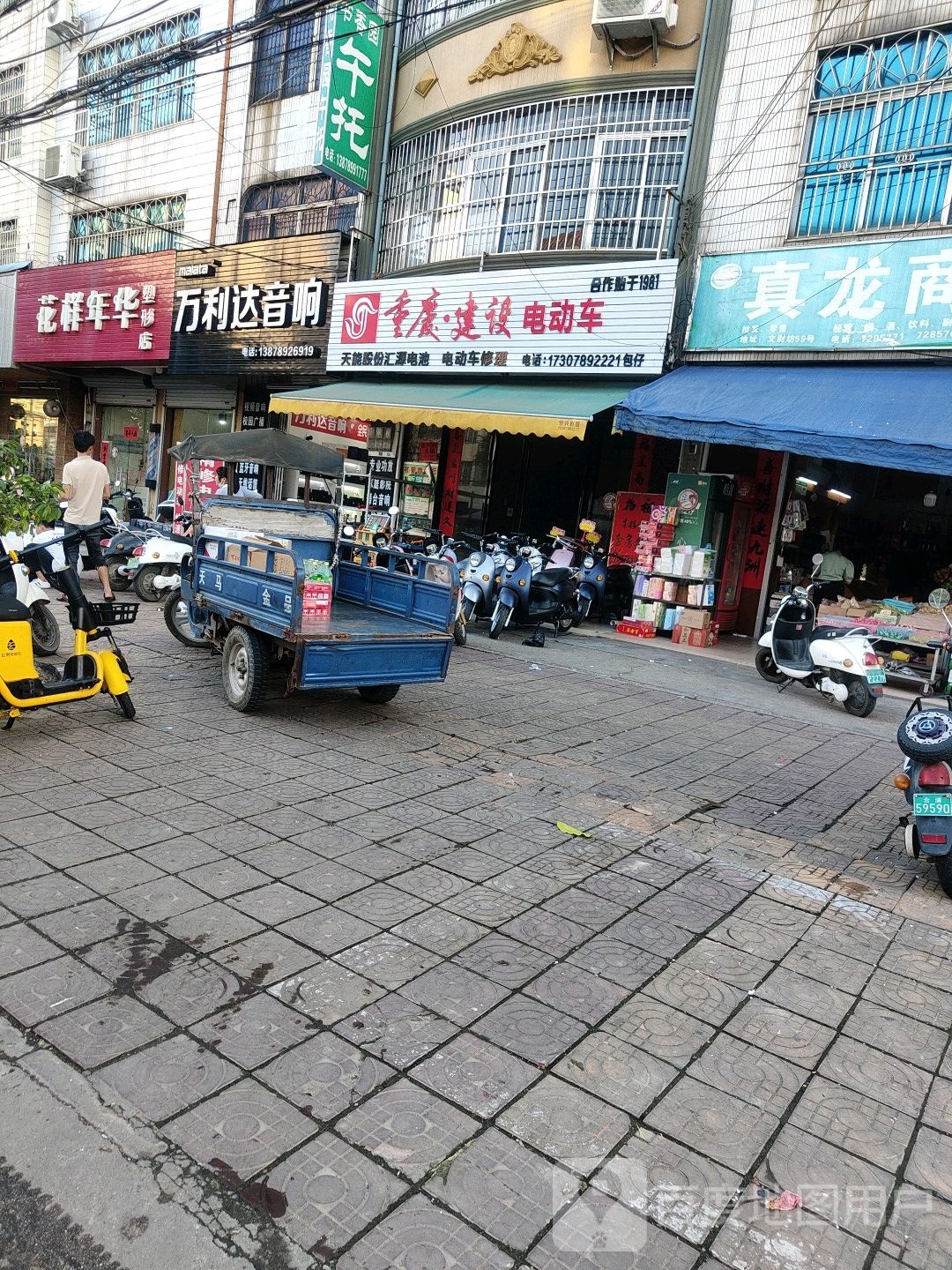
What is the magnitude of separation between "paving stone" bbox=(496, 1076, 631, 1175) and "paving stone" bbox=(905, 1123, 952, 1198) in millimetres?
836

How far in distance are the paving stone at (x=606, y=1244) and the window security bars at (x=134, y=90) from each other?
68.0 ft

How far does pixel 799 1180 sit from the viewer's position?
2.41 meters

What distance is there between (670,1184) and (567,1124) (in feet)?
1.08

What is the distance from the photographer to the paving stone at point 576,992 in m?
3.12

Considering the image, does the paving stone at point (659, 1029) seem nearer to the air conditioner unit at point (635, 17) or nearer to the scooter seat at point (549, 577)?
the scooter seat at point (549, 577)

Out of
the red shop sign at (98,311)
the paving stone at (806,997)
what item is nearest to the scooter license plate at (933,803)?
the paving stone at (806,997)

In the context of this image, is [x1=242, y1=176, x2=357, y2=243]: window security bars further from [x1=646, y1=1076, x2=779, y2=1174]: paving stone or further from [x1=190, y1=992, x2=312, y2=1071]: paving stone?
[x1=646, y1=1076, x2=779, y2=1174]: paving stone

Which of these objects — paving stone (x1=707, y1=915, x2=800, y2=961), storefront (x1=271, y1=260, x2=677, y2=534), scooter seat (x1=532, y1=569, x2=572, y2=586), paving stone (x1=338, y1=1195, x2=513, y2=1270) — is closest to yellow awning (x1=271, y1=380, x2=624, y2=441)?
storefront (x1=271, y1=260, x2=677, y2=534)

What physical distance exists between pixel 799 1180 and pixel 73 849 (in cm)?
327

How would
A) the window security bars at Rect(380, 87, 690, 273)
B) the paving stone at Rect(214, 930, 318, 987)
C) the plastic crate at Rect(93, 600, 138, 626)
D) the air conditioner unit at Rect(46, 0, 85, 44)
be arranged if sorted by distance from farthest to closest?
the air conditioner unit at Rect(46, 0, 85, 44), the window security bars at Rect(380, 87, 690, 273), the plastic crate at Rect(93, 600, 138, 626), the paving stone at Rect(214, 930, 318, 987)

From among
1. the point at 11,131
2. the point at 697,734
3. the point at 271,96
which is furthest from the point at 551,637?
the point at 11,131

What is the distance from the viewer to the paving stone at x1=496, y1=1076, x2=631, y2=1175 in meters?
2.43

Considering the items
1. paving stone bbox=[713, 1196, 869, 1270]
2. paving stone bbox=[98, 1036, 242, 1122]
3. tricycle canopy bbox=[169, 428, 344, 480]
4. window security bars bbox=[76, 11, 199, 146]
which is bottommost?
paving stone bbox=[98, 1036, 242, 1122]

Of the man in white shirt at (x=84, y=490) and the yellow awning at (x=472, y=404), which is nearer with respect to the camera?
the man in white shirt at (x=84, y=490)
